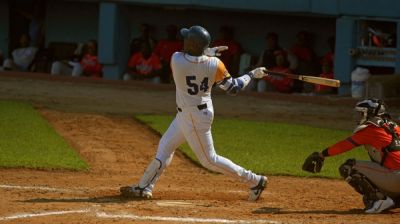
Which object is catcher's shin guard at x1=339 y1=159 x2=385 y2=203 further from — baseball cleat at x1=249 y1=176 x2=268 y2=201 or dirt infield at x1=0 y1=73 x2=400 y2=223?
baseball cleat at x1=249 y1=176 x2=268 y2=201

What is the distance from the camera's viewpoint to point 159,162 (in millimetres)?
10438

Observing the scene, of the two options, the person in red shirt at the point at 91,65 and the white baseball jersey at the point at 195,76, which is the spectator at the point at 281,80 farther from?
the white baseball jersey at the point at 195,76

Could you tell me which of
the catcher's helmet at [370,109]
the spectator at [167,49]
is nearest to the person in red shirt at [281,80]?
the spectator at [167,49]

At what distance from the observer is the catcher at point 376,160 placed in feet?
32.1

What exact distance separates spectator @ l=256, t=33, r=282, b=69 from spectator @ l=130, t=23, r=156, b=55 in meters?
2.34

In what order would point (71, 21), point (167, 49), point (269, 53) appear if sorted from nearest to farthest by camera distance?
point (269, 53), point (167, 49), point (71, 21)

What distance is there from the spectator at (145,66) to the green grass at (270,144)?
413 centimetres

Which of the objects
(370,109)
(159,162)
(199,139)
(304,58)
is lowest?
(159,162)

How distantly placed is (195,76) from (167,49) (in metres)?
10.5

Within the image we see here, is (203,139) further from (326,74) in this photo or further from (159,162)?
(326,74)

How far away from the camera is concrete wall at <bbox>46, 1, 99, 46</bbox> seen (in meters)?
22.8

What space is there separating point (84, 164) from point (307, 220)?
3.91 m

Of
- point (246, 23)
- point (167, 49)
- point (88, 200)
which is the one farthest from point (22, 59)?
point (88, 200)

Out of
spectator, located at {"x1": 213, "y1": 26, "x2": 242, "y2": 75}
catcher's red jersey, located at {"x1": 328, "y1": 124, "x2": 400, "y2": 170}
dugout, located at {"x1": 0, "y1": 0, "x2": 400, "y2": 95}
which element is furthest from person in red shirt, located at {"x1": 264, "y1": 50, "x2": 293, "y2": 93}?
catcher's red jersey, located at {"x1": 328, "y1": 124, "x2": 400, "y2": 170}
